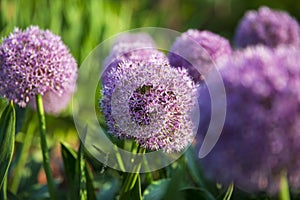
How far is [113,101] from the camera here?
3.52 ft

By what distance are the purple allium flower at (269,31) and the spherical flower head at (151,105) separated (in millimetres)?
1058

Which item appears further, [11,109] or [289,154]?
[11,109]

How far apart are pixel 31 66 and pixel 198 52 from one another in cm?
50

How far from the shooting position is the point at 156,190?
135 centimetres

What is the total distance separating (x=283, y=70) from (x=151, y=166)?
2.00 feet

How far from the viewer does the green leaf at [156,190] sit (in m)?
1.32

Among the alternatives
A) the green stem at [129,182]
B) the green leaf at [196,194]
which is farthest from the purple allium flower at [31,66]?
the green leaf at [196,194]

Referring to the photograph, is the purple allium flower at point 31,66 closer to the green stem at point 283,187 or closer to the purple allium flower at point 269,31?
the green stem at point 283,187

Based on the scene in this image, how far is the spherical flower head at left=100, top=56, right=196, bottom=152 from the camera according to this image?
104 cm

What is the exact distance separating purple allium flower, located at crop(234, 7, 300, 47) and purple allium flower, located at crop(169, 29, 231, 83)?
0.55 m

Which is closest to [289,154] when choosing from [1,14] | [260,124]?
[260,124]

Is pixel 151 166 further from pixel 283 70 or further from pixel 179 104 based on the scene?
pixel 283 70

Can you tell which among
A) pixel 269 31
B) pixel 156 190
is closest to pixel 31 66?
pixel 156 190

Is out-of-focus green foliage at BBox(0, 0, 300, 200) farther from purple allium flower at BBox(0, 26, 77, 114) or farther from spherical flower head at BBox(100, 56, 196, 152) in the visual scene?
purple allium flower at BBox(0, 26, 77, 114)
